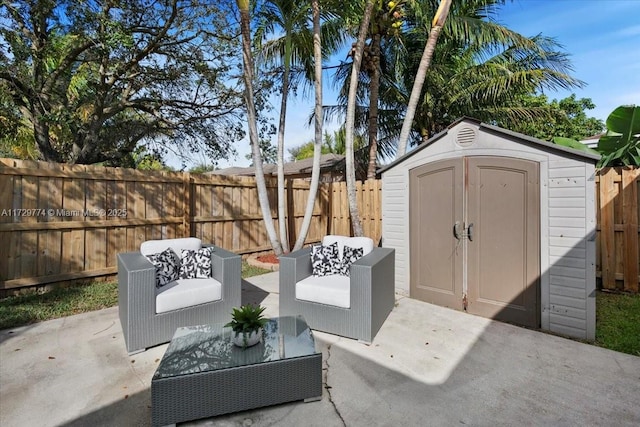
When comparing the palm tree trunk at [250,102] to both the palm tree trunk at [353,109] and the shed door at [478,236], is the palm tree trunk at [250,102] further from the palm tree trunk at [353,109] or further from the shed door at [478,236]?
the shed door at [478,236]

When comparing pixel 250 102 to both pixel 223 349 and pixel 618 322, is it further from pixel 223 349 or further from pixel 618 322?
pixel 618 322

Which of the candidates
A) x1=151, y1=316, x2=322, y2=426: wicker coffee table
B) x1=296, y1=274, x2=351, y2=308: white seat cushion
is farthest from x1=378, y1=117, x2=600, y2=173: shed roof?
x1=151, y1=316, x2=322, y2=426: wicker coffee table

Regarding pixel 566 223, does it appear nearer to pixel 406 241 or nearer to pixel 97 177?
pixel 406 241

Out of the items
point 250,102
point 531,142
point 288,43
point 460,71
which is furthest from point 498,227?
point 460,71

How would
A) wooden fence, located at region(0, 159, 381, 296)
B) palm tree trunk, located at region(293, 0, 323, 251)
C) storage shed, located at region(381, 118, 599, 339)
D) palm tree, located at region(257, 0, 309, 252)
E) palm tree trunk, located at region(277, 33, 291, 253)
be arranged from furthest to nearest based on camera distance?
palm tree trunk, located at region(277, 33, 291, 253) → palm tree, located at region(257, 0, 309, 252) → palm tree trunk, located at region(293, 0, 323, 251) → wooden fence, located at region(0, 159, 381, 296) → storage shed, located at region(381, 118, 599, 339)

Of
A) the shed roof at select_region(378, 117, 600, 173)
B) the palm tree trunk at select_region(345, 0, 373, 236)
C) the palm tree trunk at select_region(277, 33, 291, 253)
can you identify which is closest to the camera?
the shed roof at select_region(378, 117, 600, 173)

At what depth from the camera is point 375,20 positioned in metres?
6.83

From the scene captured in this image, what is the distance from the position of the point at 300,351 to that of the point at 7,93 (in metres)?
6.82

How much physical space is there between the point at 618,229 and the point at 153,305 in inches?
237

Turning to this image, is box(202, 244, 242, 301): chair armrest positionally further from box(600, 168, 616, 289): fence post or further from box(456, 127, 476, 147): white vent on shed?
box(600, 168, 616, 289): fence post

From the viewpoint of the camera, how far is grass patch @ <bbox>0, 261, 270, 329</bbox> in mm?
3463

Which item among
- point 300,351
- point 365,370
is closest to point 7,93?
point 300,351

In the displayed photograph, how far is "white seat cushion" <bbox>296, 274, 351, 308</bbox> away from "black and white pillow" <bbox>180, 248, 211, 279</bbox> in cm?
109

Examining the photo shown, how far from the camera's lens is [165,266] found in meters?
3.31
